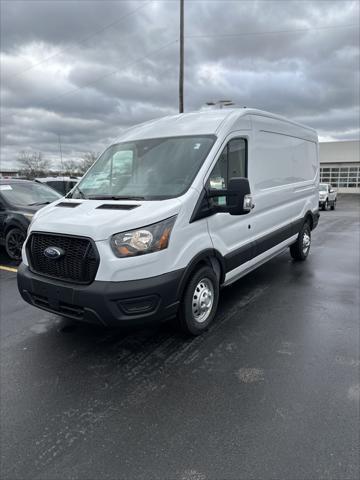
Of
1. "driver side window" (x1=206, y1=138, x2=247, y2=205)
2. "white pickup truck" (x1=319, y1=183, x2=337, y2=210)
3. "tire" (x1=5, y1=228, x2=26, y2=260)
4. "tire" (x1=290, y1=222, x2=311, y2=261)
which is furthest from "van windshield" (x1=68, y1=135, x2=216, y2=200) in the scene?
"white pickup truck" (x1=319, y1=183, x2=337, y2=210)

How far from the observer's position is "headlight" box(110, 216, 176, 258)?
Result: 3143mm

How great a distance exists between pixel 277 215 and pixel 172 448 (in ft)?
13.6

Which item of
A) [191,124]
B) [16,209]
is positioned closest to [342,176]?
[16,209]

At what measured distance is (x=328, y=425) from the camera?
2.55 meters

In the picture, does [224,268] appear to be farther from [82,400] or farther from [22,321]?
[22,321]

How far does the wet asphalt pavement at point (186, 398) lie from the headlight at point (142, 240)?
3.66 ft

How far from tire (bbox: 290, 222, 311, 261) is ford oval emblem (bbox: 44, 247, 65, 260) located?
16.8 ft

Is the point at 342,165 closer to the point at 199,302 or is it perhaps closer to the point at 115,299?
the point at 199,302

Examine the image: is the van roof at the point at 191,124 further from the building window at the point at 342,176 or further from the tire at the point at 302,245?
the building window at the point at 342,176

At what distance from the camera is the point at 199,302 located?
152 inches

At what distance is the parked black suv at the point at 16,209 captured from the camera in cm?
740

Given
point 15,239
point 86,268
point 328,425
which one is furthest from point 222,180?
point 15,239

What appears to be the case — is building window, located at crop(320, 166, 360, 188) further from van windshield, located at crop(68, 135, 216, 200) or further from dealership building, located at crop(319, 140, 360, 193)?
van windshield, located at crop(68, 135, 216, 200)

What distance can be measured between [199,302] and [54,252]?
1590mm
